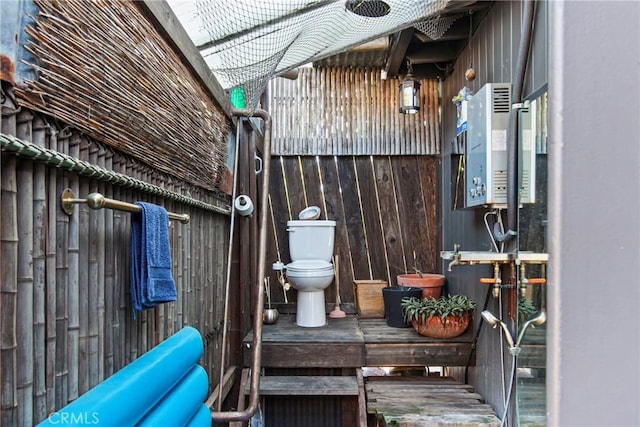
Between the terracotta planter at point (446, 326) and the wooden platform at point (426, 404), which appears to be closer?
the wooden platform at point (426, 404)

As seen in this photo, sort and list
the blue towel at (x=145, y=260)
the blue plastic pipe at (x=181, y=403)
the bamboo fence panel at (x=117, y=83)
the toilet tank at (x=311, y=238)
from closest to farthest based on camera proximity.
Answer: the bamboo fence panel at (x=117, y=83), the blue plastic pipe at (x=181, y=403), the blue towel at (x=145, y=260), the toilet tank at (x=311, y=238)

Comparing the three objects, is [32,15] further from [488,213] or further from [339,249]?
[339,249]

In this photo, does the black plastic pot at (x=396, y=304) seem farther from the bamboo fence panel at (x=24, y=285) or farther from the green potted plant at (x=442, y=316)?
the bamboo fence panel at (x=24, y=285)

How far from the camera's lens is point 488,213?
233 cm

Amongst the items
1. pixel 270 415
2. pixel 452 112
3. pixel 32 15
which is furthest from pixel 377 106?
pixel 32 15

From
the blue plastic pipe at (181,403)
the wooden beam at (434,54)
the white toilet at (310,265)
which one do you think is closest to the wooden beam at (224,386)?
the blue plastic pipe at (181,403)

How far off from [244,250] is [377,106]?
1840 mm

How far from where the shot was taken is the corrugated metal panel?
3.82 m

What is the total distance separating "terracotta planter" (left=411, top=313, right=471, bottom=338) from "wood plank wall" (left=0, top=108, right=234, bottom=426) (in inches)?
75.1

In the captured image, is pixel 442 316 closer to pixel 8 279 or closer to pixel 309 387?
pixel 309 387

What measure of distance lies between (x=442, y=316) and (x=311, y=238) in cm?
132

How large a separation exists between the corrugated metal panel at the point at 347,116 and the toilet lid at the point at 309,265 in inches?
41.6

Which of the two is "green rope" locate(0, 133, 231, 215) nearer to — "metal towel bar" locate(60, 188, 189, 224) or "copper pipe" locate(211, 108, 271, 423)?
"metal towel bar" locate(60, 188, 189, 224)

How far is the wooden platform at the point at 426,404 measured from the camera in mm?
2123
